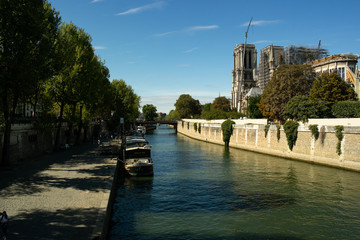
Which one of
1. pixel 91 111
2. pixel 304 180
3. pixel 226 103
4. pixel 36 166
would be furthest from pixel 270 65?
pixel 36 166

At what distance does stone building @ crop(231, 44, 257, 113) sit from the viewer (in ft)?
521

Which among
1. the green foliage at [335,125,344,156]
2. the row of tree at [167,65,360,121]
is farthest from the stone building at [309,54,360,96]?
the green foliage at [335,125,344,156]

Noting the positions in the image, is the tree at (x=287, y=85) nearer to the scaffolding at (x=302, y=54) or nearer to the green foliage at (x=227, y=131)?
the green foliage at (x=227, y=131)

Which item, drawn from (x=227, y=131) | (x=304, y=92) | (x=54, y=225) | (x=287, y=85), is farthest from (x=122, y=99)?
(x=54, y=225)

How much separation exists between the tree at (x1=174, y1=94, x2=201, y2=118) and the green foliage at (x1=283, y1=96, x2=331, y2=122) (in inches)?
3858

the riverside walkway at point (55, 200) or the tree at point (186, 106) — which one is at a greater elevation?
the tree at point (186, 106)

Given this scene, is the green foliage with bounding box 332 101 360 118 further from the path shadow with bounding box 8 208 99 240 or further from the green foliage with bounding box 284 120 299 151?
the path shadow with bounding box 8 208 99 240

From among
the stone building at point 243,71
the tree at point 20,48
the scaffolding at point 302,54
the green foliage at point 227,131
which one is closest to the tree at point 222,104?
the stone building at point 243,71

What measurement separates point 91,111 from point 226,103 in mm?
89849

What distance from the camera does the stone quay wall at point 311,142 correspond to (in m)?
29.3

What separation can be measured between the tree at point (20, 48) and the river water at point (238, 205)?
10.1 m

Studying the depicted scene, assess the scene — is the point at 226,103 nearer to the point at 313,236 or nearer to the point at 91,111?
the point at 91,111

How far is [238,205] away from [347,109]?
30.9m

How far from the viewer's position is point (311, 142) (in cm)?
3512
